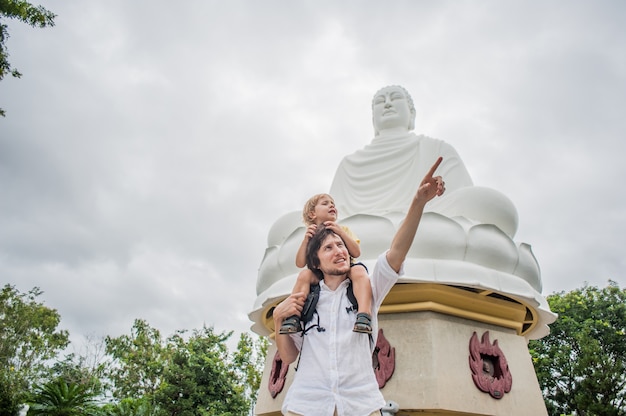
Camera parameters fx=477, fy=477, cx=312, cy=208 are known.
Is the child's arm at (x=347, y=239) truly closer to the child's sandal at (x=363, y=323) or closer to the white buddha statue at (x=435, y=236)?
the child's sandal at (x=363, y=323)

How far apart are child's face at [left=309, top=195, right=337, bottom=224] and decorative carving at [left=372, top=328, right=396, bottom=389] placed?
1.63 m

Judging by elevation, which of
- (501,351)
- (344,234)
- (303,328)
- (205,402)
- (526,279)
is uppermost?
(205,402)

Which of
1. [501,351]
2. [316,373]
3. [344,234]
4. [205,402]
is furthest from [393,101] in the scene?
[205,402]

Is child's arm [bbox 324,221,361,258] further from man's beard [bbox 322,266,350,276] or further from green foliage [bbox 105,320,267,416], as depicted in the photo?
green foliage [bbox 105,320,267,416]

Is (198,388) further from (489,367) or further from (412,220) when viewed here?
(412,220)

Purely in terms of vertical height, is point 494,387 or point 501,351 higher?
point 501,351

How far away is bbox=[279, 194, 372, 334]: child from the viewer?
1.81 m

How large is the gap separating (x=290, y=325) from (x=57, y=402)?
1017cm

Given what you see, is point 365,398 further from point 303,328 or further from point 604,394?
point 604,394

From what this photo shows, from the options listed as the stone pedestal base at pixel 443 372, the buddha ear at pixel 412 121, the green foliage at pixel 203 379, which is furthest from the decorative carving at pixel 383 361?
the green foliage at pixel 203 379

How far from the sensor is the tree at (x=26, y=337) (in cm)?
1609

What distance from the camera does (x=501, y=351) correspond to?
3932 mm

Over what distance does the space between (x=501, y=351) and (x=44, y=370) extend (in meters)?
18.1

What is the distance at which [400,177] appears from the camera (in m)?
5.89
